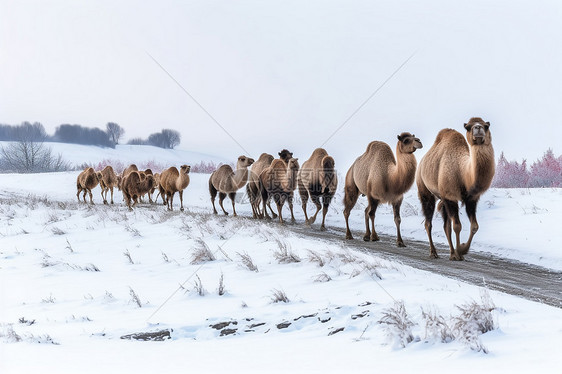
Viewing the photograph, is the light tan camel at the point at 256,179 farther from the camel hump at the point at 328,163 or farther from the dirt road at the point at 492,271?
the dirt road at the point at 492,271

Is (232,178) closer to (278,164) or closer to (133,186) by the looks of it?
(278,164)

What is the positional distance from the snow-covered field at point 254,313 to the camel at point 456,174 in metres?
1.85

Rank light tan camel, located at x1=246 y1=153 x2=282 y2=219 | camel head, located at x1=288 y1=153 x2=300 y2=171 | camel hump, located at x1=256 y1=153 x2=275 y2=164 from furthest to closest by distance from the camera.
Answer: camel hump, located at x1=256 y1=153 x2=275 y2=164, light tan camel, located at x1=246 y1=153 x2=282 y2=219, camel head, located at x1=288 y1=153 x2=300 y2=171

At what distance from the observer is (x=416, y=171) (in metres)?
9.02

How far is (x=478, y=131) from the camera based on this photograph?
22.9 feet

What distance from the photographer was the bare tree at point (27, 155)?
231 feet

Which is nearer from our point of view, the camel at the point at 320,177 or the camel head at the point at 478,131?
the camel head at the point at 478,131

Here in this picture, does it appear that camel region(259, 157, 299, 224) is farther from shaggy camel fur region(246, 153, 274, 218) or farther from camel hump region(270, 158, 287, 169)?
shaggy camel fur region(246, 153, 274, 218)

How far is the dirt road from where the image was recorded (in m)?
5.36

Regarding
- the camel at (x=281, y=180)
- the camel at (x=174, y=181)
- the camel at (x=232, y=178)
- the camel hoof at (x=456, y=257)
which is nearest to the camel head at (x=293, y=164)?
the camel at (x=281, y=180)

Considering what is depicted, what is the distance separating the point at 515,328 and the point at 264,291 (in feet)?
8.52

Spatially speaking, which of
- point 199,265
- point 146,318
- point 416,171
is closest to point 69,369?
point 146,318

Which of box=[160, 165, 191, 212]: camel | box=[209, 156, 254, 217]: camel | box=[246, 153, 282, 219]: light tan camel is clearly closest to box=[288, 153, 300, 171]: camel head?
box=[246, 153, 282, 219]: light tan camel

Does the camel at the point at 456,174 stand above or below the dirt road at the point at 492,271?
above
